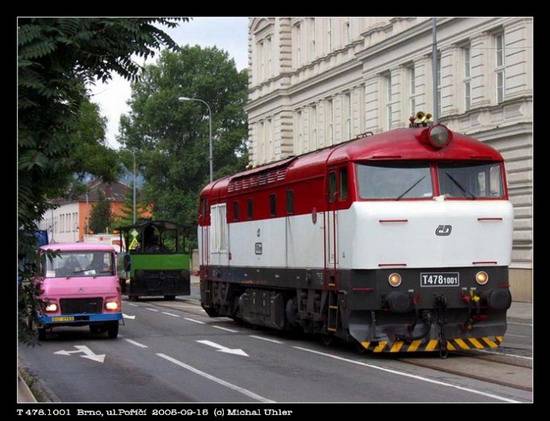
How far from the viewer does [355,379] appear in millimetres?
15383

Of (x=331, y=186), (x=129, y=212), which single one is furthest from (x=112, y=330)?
(x=129, y=212)

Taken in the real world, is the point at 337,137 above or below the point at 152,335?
above

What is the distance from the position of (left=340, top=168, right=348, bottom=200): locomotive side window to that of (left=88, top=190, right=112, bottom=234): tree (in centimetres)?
8389

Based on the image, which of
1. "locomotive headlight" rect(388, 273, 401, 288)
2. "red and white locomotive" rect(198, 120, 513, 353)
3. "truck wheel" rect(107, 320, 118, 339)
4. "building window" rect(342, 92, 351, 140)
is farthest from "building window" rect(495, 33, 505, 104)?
"locomotive headlight" rect(388, 273, 401, 288)

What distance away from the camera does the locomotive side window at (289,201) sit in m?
21.5

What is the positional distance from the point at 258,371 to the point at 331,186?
3.85 m

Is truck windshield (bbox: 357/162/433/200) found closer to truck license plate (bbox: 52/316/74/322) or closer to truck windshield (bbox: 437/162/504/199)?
truck windshield (bbox: 437/162/504/199)

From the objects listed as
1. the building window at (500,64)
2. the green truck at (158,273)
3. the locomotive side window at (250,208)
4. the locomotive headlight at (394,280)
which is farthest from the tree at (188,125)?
the locomotive headlight at (394,280)

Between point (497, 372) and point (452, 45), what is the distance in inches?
1029

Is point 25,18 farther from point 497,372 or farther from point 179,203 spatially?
point 179,203

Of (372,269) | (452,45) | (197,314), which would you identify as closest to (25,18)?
(372,269)

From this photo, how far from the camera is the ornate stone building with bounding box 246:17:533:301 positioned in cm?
3625

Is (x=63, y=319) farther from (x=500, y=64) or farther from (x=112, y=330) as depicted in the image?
(x=500, y=64)
